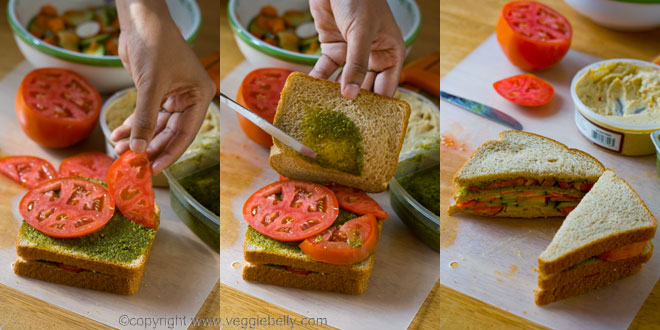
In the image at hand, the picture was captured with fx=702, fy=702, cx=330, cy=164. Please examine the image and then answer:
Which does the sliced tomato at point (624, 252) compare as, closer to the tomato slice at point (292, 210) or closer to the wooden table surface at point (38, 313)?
the tomato slice at point (292, 210)

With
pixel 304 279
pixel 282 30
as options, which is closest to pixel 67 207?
pixel 304 279

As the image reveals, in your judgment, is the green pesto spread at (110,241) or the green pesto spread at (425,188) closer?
the green pesto spread at (110,241)

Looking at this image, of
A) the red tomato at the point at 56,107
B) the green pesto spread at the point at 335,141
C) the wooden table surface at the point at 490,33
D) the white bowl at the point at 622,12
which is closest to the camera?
the green pesto spread at the point at 335,141

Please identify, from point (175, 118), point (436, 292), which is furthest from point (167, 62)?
point (436, 292)

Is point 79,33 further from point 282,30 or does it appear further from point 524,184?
point 524,184

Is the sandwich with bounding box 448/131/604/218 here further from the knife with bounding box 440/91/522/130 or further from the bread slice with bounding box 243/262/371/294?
the bread slice with bounding box 243/262/371/294

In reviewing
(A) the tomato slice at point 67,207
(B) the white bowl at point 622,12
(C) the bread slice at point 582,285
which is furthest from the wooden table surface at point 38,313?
(B) the white bowl at point 622,12

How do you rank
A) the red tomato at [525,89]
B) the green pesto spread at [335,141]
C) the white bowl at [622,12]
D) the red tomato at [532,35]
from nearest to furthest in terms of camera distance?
the green pesto spread at [335,141] → the red tomato at [525,89] → the red tomato at [532,35] → the white bowl at [622,12]
